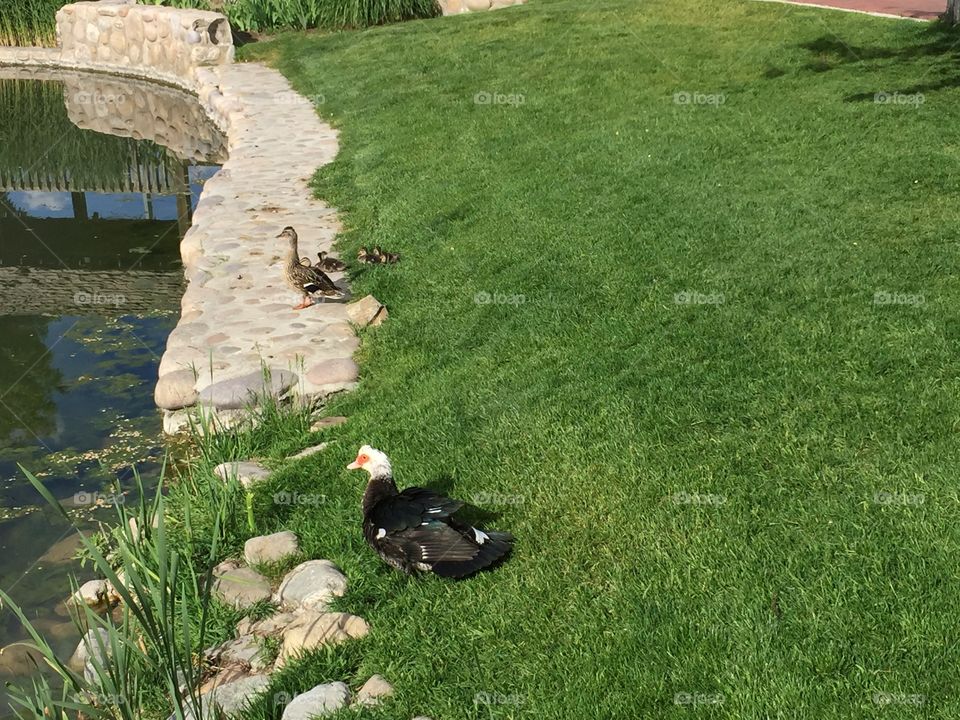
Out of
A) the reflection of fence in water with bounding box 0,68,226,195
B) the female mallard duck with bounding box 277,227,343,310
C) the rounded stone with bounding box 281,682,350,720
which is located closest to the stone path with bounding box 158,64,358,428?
the female mallard duck with bounding box 277,227,343,310

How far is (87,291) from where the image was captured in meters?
13.1

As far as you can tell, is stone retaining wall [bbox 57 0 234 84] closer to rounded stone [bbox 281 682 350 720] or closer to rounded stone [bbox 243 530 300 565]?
rounded stone [bbox 243 530 300 565]

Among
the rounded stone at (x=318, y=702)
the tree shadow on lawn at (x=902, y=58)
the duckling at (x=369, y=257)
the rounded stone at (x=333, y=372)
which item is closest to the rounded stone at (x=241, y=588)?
the rounded stone at (x=318, y=702)

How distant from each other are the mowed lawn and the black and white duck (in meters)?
0.12

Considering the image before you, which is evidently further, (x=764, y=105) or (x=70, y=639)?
(x=764, y=105)

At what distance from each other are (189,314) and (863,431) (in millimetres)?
6701

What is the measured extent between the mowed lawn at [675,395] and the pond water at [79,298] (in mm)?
1887

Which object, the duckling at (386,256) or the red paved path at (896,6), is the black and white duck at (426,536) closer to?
the duckling at (386,256)

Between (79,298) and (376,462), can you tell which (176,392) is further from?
(79,298)

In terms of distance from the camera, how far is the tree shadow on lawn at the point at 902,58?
13406 mm

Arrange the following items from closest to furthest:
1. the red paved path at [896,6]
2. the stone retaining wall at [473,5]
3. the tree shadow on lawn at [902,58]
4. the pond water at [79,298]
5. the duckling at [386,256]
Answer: the pond water at [79,298] < the duckling at [386,256] < the tree shadow on lawn at [902,58] < the red paved path at [896,6] < the stone retaining wall at [473,5]

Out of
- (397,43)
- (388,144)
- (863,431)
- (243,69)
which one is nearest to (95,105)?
(243,69)

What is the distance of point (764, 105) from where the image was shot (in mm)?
13531

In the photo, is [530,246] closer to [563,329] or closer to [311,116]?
[563,329]
